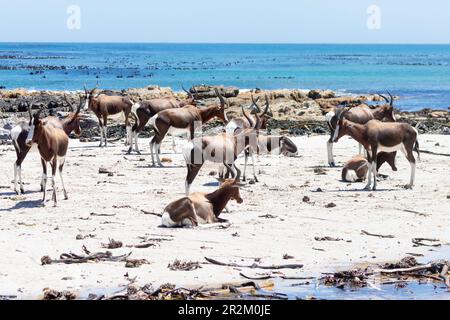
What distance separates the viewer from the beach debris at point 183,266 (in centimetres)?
1209

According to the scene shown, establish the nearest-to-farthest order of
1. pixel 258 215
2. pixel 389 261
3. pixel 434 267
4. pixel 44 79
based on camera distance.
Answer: pixel 434 267 < pixel 389 261 < pixel 258 215 < pixel 44 79

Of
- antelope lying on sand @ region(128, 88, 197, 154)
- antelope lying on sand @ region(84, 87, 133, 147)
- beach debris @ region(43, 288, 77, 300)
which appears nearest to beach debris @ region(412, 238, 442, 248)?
beach debris @ region(43, 288, 77, 300)

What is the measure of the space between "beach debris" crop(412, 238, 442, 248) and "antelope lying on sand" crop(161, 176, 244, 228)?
314 cm

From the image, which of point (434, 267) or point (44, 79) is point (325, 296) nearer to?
point (434, 267)

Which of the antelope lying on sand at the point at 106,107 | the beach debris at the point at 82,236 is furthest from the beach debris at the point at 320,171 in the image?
the beach debris at the point at 82,236

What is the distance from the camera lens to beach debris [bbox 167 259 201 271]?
1209 cm

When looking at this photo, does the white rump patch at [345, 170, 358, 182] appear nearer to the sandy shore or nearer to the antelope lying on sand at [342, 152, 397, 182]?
the antelope lying on sand at [342, 152, 397, 182]

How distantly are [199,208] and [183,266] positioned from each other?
117 inches

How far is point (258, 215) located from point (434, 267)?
4700 millimetres

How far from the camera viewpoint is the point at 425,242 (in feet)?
46.3

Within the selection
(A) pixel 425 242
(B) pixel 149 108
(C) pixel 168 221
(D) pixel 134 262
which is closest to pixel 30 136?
(C) pixel 168 221

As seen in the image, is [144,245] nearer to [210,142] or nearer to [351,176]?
[210,142]
